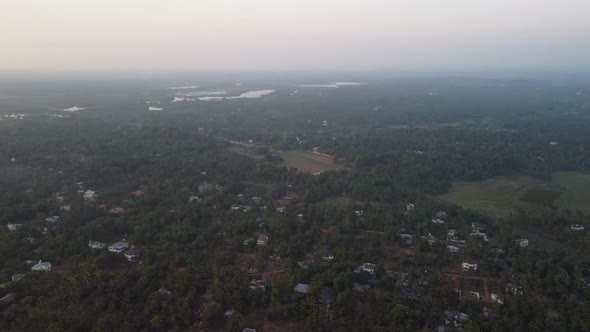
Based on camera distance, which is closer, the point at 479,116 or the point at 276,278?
the point at 276,278

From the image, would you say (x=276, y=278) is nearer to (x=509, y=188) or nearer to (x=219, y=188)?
(x=219, y=188)

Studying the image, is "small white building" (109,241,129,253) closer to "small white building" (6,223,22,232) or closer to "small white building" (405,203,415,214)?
"small white building" (6,223,22,232)

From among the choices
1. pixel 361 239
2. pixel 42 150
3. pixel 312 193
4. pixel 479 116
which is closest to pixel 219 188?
pixel 312 193

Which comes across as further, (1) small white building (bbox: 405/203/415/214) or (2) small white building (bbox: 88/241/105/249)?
(1) small white building (bbox: 405/203/415/214)

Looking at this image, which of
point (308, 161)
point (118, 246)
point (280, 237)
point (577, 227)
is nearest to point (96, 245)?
point (118, 246)

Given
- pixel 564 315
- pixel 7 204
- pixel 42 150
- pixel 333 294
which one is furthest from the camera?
pixel 42 150

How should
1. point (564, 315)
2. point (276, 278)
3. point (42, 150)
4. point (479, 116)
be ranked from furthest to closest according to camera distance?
point (479, 116), point (42, 150), point (276, 278), point (564, 315)

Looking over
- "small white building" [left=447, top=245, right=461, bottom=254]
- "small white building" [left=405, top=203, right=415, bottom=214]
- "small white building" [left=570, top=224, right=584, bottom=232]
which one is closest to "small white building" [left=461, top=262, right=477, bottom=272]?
"small white building" [left=447, top=245, right=461, bottom=254]
